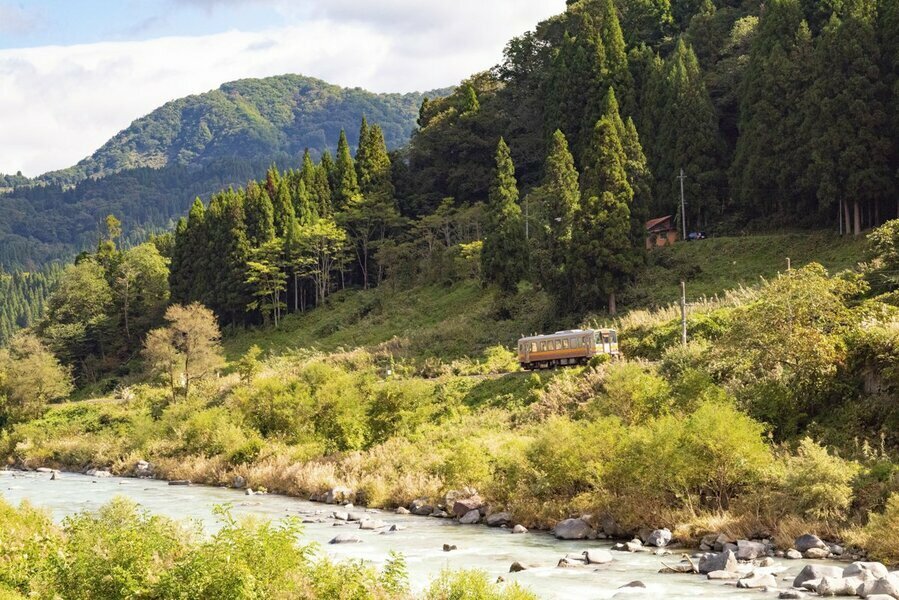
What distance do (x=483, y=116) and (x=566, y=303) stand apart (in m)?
34.9

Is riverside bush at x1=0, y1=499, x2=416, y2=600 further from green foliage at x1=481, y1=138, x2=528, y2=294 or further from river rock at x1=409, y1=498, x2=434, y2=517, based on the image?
green foliage at x1=481, y1=138, x2=528, y2=294

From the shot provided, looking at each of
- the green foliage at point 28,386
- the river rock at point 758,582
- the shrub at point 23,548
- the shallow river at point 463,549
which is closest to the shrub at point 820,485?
the shallow river at point 463,549

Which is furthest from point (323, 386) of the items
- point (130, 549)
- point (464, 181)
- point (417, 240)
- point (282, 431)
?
point (464, 181)

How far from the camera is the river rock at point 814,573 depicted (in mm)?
19219

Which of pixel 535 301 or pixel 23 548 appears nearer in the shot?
pixel 23 548

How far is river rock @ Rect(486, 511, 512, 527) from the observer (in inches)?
1117

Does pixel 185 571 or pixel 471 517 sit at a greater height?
pixel 185 571

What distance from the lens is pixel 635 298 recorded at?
52.4m

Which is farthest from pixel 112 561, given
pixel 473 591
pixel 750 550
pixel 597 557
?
pixel 750 550

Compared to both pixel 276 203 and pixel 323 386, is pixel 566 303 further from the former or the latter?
pixel 276 203

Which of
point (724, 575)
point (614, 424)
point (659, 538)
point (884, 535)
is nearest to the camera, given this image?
point (724, 575)

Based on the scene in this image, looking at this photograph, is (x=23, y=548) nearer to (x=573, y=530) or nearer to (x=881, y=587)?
(x=573, y=530)

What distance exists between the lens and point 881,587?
1809cm

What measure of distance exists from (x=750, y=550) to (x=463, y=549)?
6849 millimetres
